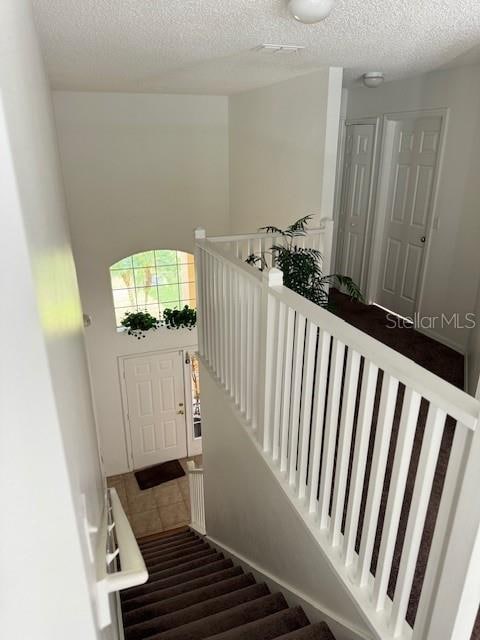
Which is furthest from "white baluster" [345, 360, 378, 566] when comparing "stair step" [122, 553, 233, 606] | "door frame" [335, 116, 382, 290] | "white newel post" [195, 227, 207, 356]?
"door frame" [335, 116, 382, 290]

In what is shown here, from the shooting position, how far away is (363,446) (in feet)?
5.13

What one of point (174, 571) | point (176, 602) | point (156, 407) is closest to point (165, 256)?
point (156, 407)

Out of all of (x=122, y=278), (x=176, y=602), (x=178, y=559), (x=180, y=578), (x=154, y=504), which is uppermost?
(x=122, y=278)

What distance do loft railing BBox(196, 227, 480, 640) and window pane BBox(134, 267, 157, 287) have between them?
3113mm

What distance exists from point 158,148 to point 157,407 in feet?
11.9

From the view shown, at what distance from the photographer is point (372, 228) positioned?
507 cm

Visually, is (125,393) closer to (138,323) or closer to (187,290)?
(138,323)

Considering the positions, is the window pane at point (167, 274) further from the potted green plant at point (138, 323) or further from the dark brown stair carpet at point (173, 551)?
the dark brown stair carpet at point (173, 551)

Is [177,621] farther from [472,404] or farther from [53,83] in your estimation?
[53,83]

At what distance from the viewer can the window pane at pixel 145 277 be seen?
5992 millimetres

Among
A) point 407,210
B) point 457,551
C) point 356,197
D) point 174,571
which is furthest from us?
point 356,197

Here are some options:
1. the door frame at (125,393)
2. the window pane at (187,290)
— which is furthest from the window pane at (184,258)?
the door frame at (125,393)

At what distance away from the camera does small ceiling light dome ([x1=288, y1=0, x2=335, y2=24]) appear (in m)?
1.92

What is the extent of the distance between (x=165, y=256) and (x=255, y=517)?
403 centimetres
